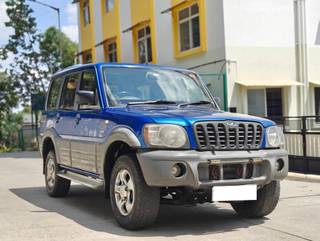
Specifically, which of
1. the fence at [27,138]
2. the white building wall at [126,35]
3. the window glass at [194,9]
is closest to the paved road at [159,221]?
the window glass at [194,9]

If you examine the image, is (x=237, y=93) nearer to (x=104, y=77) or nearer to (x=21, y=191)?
(x=21, y=191)

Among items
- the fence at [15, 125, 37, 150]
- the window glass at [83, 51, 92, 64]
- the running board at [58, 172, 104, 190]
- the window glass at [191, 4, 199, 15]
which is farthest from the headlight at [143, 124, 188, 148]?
the fence at [15, 125, 37, 150]

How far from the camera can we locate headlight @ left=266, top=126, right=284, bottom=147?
259 inches

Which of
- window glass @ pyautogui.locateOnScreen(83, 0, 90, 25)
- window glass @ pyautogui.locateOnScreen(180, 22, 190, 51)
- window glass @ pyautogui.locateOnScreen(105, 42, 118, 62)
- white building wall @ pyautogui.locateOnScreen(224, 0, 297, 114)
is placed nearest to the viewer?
white building wall @ pyautogui.locateOnScreen(224, 0, 297, 114)

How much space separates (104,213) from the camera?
7.64 meters

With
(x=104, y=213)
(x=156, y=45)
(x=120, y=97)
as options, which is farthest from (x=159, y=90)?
(x=156, y=45)

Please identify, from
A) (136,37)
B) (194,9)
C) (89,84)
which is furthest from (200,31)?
(89,84)

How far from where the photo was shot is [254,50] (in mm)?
16844

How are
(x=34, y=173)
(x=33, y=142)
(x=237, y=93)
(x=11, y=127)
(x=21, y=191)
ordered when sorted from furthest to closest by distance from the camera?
1. (x=11, y=127)
2. (x=33, y=142)
3. (x=237, y=93)
4. (x=34, y=173)
5. (x=21, y=191)

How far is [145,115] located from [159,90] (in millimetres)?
1337

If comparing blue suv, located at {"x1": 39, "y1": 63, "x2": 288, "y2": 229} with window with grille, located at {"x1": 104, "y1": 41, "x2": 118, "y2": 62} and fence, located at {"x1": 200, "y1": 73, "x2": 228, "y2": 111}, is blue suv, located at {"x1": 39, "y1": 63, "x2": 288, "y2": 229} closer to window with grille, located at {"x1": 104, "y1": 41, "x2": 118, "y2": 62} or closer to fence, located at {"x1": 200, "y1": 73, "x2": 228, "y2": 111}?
fence, located at {"x1": 200, "y1": 73, "x2": 228, "y2": 111}

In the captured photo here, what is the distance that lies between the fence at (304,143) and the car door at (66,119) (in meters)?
5.60

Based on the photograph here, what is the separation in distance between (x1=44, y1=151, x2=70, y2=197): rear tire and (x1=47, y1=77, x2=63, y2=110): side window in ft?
2.71

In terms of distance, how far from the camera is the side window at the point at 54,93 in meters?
9.16
